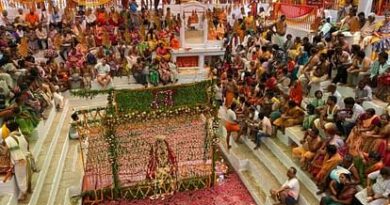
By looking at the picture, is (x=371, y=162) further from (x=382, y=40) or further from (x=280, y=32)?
(x=280, y=32)

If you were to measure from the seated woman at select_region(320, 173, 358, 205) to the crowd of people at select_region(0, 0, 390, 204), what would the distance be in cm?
2

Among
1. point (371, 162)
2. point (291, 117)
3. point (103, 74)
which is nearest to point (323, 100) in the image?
point (291, 117)

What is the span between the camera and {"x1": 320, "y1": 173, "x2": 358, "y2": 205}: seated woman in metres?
5.88

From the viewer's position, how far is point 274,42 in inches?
519

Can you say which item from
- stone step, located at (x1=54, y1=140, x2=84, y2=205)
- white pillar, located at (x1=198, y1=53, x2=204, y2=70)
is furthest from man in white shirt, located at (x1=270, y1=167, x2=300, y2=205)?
white pillar, located at (x1=198, y1=53, x2=204, y2=70)

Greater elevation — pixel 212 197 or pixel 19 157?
pixel 19 157

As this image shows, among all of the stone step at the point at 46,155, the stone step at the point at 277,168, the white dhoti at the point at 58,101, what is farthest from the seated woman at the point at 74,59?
the stone step at the point at 277,168

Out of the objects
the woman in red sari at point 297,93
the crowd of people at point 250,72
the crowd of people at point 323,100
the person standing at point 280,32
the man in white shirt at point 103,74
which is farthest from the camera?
the person standing at point 280,32

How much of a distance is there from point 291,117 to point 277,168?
122 cm

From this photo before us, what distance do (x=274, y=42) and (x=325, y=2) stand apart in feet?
10.3

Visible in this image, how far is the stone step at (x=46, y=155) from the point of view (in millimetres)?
6859

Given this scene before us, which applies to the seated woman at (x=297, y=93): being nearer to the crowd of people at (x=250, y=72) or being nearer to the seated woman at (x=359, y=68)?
the crowd of people at (x=250, y=72)

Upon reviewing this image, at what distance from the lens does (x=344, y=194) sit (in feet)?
19.4

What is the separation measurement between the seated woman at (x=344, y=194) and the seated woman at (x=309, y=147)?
0.93 metres
